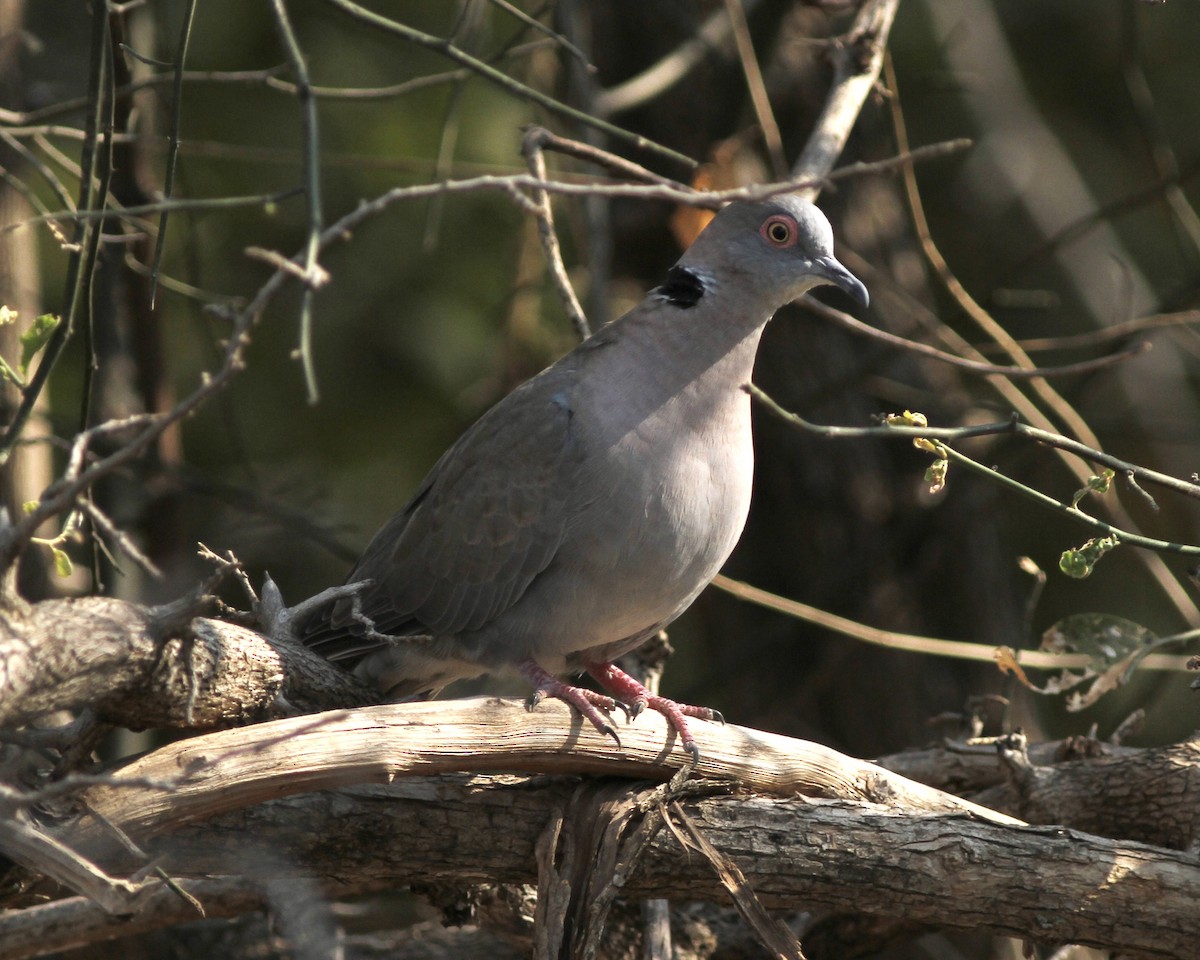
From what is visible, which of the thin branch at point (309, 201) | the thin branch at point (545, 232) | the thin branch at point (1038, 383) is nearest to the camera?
the thin branch at point (309, 201)

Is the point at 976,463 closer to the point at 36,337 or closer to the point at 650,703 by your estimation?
the point at 650,703

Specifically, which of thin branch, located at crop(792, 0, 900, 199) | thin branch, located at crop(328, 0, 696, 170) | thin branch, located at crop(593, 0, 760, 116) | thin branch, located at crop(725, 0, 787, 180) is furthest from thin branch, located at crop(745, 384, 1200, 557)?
thin branch, located at crop(593, 0, 760, 116)

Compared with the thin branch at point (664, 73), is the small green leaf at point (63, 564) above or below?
below

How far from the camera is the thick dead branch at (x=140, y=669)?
2.34 metres

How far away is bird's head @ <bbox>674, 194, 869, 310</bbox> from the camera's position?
3.62 metres

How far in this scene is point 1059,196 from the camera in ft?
23.0

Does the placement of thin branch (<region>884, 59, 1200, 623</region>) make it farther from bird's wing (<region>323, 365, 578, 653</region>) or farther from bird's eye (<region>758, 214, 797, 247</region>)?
bird's wing (<region>323, 365, 578, 653</region>)

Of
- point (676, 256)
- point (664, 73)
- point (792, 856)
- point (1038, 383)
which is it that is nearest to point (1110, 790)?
point (792, 856)

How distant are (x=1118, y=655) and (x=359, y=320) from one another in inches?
200

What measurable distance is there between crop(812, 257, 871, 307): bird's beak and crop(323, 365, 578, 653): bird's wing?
74 centimetres

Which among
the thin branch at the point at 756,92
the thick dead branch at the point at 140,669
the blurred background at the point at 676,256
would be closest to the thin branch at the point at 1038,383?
the blurred background at the point at 676,256

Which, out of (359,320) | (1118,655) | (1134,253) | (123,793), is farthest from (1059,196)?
(123,793)

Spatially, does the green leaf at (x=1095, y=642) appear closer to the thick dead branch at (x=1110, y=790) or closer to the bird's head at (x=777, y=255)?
the thick dead branch at (x=1110, y=790)

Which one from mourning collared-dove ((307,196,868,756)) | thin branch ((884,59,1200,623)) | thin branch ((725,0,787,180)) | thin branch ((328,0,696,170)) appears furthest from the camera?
thin branch ((725,0,787,180))
